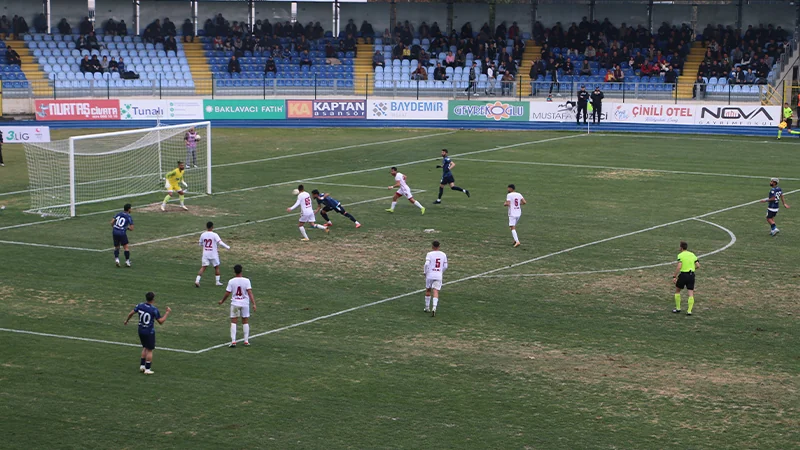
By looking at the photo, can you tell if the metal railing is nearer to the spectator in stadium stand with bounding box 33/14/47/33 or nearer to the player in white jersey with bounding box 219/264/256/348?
the spectator in stadium stand with bounding box 33/14/47/33

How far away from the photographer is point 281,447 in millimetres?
15438

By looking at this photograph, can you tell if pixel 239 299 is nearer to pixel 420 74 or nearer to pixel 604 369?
pixel 604 369

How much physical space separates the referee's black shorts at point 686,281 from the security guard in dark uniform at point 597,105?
1439 inches

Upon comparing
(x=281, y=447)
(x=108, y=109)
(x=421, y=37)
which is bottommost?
(x=281, y=447)

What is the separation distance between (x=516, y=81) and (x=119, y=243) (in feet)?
128

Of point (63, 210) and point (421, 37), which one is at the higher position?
point (421, 37)

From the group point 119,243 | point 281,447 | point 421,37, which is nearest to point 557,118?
point 421,37

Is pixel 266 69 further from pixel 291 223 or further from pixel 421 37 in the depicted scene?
pixel 291 223

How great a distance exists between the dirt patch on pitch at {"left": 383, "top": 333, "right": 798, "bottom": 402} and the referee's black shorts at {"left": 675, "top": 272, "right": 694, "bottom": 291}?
3.61 metres

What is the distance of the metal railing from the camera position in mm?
58031

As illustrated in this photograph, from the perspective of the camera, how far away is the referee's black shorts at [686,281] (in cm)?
2288

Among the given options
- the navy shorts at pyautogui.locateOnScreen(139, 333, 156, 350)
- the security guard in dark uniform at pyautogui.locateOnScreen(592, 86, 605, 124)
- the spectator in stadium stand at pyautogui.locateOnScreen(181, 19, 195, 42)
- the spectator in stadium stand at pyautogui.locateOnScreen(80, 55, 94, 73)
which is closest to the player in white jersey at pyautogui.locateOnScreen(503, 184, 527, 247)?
the navy shorts at pyautogui.locateOnScreen(139, 333, 156, 350)

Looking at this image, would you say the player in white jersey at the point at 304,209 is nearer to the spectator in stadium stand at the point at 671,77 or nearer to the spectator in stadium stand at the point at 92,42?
the spectator in stadium stand at the point at 671,77

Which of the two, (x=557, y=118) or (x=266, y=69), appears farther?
(x=266, y=69)
